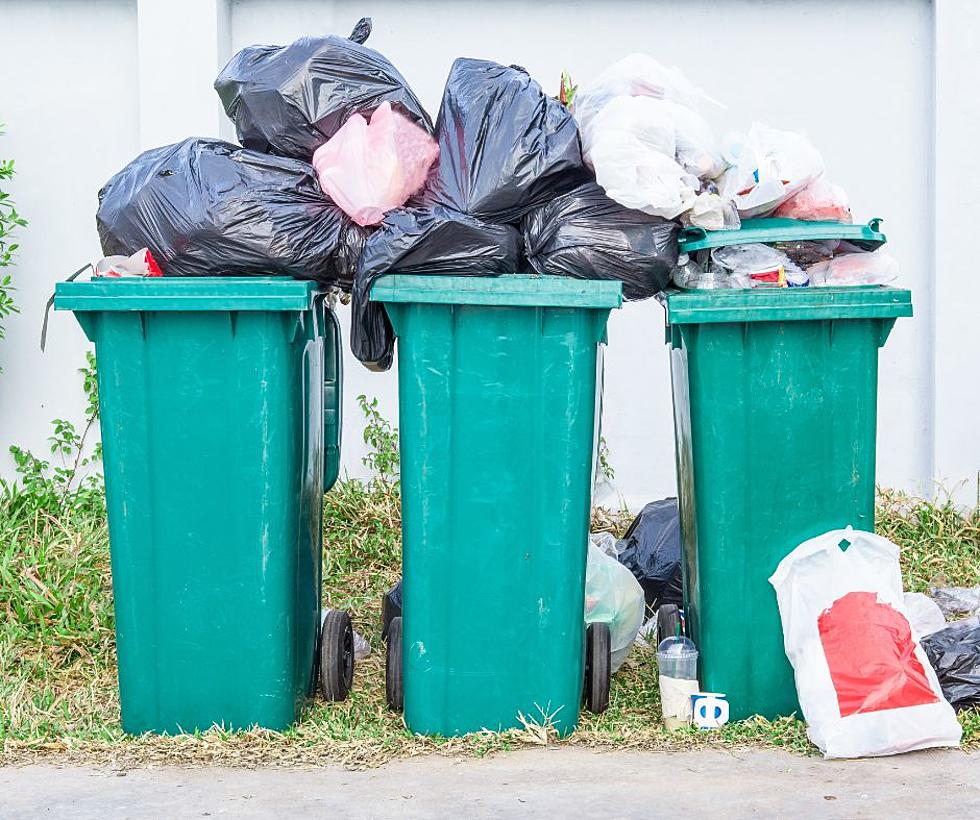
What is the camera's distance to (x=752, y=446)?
3637mm

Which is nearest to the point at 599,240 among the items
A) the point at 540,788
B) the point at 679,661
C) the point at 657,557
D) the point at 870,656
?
the point at 679,661

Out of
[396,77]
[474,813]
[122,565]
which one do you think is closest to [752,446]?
[474,813]

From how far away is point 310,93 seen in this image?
389 centimetres

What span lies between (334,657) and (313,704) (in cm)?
16

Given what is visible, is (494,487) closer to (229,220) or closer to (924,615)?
(229,220)

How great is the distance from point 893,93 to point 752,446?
2875mm

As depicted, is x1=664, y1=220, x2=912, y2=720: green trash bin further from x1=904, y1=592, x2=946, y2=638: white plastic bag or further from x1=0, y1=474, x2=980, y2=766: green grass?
x1=904, y1=592, x2=946, y2=638: white plastic bag

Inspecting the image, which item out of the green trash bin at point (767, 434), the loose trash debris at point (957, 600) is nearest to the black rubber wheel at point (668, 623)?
the green trash bin at point (767, 434)

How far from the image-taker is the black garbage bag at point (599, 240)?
3633 mm

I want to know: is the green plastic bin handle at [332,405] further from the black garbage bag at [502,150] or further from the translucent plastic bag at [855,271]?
the translucent plastic bag at [855,271]

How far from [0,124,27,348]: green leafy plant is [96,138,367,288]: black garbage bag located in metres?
2.02

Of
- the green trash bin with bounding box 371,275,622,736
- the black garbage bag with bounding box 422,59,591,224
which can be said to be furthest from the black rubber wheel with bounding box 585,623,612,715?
the black garbage bag with bounding box 422,59,591,224

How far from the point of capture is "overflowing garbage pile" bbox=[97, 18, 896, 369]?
3.62 meters

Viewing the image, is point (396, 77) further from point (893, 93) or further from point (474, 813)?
point (893, 93)
